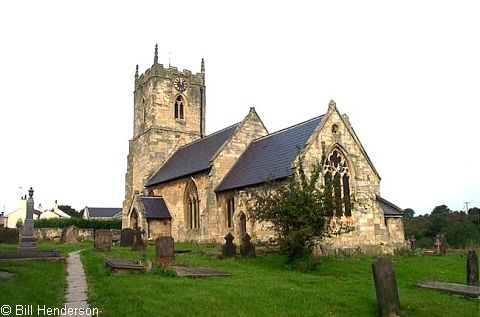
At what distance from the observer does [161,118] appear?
42.2 m

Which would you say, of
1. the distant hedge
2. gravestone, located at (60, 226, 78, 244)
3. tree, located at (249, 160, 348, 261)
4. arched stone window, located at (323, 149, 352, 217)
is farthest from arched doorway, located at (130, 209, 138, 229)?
tree, located at (249, 160, 348, 261)

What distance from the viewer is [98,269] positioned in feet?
50.1

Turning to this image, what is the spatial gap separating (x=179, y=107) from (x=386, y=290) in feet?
119

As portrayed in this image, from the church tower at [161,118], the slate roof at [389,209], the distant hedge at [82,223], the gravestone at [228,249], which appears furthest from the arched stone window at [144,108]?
the gravestone at [228,249]

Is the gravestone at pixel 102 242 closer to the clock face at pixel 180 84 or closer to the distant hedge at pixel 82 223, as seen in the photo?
the distant hedge at pixel 82 223

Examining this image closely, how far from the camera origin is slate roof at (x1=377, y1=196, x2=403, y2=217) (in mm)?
27764

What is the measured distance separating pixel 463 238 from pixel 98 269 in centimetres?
3661

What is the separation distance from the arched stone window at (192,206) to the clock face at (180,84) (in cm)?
1430

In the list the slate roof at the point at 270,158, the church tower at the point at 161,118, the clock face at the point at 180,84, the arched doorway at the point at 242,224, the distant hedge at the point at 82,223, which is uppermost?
the clock face at the point at 180,84

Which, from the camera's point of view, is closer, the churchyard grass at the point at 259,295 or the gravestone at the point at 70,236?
the churchyard grass at the point at 259,295

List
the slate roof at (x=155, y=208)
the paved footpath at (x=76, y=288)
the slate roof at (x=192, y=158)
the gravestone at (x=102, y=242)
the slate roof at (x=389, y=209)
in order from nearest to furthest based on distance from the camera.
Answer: the paved footpath at (x=76, y=288)
the gravestone at (x=102, y=242)
the slate roof at (x=389, y=209)
the slate roof at (x=192, y=158)
the slate roof at (x=155, y=208)

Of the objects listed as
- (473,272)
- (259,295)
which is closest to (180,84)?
(473,272)

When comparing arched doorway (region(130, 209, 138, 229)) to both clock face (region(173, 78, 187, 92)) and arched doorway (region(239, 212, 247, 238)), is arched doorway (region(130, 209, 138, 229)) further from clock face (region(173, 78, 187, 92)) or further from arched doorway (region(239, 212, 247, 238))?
clock face (region(173, 78, 187, 92))

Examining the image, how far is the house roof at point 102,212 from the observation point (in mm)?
84938
